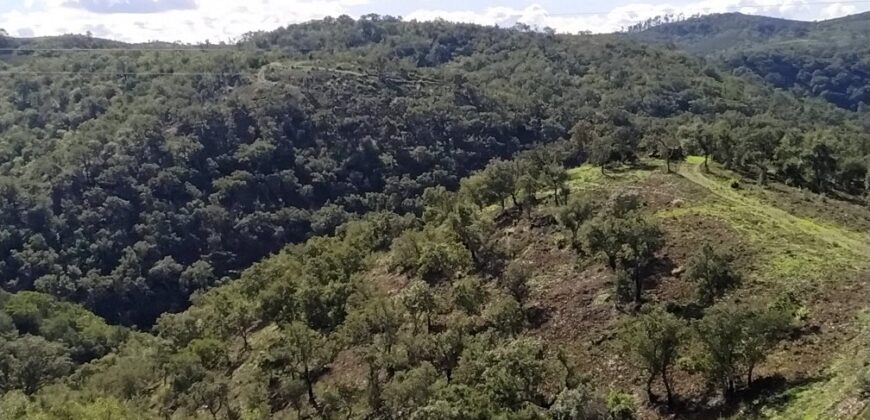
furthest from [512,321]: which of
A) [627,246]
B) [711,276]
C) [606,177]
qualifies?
[606,177]

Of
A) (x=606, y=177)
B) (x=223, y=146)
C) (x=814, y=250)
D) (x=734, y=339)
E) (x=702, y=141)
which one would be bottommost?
(x=223, y=146)

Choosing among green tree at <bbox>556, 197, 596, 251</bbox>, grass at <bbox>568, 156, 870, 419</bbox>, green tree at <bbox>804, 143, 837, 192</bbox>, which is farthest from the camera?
green tree at <bbox>804, 143, 837, 192</bbox>

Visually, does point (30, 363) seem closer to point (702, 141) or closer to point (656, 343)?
point (656, 343)

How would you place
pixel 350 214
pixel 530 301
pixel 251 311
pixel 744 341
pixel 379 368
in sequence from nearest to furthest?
pixel 744 341 → pixel 379 368 → pixel 530 301 → pixel 251 311 → pixel 350 214

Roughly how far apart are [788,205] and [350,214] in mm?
84503

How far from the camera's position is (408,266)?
6253 cm

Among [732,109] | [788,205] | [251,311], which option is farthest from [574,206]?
[732,109]

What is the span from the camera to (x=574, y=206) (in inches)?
2156

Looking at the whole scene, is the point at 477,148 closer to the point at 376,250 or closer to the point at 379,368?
the point at 376,250

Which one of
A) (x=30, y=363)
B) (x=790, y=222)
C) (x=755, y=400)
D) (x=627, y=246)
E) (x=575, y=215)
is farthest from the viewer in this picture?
(x=30, y=363)

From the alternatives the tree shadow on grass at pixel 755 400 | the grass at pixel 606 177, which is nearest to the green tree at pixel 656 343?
the tree shadow on grass at pixel 755 400

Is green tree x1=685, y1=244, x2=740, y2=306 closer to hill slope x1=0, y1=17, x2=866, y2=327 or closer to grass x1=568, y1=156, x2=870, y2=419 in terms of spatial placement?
grass x1=568, y1=156, x2=870, y2=419

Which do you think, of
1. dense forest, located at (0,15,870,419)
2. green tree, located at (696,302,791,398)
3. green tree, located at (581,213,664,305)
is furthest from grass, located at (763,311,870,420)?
green tree, located at (581,213,664,305)

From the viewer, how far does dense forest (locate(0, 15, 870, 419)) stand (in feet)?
118
